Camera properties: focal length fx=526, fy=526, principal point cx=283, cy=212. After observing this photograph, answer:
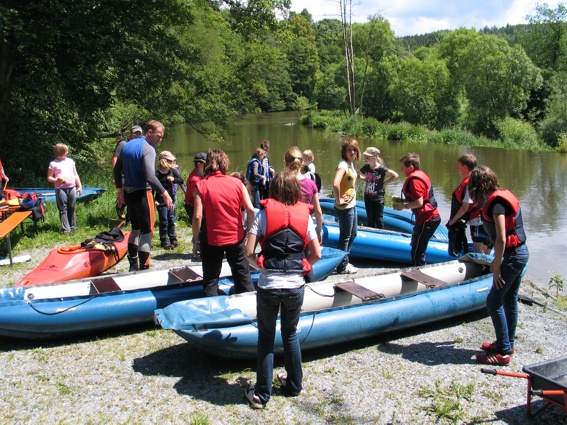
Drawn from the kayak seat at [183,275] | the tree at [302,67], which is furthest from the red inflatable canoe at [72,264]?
the tree at [302,67]

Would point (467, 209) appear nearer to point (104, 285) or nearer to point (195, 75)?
point (104, 285)

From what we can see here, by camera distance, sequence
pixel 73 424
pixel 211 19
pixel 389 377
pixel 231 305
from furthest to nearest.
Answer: pixel 211 19
pixel 231 305
pixel 389 377
pixel 73 424

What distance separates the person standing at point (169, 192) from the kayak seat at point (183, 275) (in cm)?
187

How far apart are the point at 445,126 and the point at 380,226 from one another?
1068 inches

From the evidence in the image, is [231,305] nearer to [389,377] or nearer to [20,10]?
[389,377]

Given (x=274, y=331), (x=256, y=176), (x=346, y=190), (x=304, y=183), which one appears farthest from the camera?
(x=256, y=176)

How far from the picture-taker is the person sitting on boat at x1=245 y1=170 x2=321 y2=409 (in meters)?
3.38

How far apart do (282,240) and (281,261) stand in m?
0.14

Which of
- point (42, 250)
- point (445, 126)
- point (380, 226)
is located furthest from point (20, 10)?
point (445, 126)

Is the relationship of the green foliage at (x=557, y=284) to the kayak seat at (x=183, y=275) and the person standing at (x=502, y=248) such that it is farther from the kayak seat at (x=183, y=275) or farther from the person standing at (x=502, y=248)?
the kayak seat at (x=183, y=275)

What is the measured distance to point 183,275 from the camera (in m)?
5.27

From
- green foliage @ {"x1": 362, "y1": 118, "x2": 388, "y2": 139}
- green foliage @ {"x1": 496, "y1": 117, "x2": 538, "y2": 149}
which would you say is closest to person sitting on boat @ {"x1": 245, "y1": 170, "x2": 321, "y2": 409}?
green foliage @ {"x1": 496, "y1": 117, "x2": 538, "y2": 149}

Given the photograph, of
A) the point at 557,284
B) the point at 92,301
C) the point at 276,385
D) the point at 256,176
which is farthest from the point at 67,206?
the point at 557,284

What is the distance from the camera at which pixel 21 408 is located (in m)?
3.63
